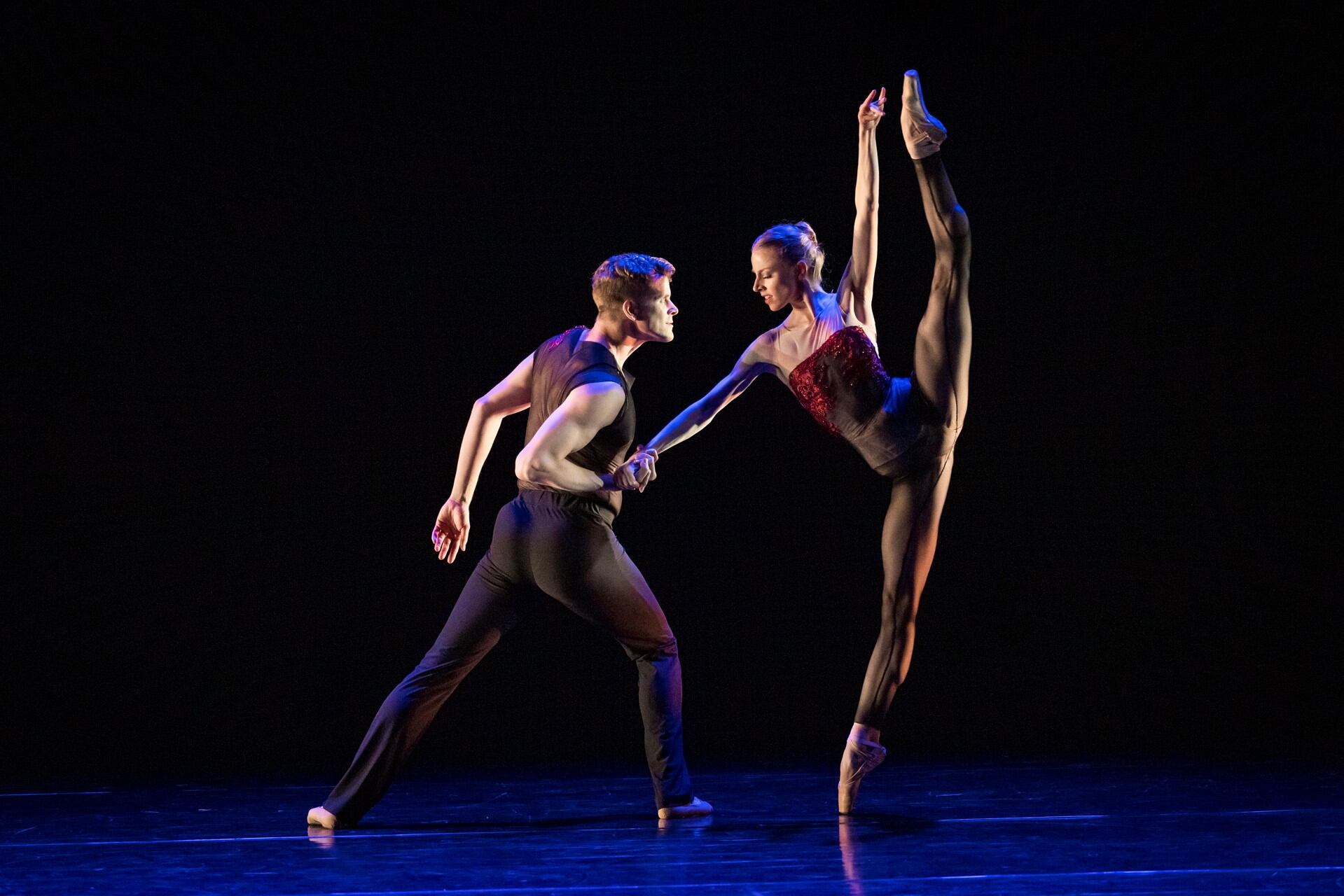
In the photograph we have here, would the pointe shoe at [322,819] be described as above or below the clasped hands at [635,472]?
below

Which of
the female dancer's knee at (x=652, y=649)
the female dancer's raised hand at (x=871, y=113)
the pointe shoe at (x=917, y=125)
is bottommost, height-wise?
the female dancer's knee at (x=652, y=649)

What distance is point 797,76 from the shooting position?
16.0 feet

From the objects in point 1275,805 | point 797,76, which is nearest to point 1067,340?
point 797,76

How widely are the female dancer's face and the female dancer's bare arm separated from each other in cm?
12

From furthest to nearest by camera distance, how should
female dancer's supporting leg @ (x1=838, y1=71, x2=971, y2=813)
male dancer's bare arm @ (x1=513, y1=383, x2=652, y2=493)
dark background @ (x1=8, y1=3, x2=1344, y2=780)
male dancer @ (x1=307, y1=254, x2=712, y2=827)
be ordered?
dark background @ (x1=8, y1=3, x2=1344, y2=780)
female dancer's supporting leg @ (x1=838, y1=71, x2=971, y2=813)
male dancer @ (x1=307, y1=254, x2=712, y2=827)
male dancer's bare arm @ (x1=513, y1=383, x2=652, y2=493)

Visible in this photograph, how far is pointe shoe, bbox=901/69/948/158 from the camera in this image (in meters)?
3.04

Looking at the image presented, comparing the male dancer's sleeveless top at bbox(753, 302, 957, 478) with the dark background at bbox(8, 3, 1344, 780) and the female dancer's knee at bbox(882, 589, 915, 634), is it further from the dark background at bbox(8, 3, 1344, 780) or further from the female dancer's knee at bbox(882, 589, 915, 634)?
the dark background at bbox(8, 3, 1344, 780)

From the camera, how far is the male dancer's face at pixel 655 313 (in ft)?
10.5

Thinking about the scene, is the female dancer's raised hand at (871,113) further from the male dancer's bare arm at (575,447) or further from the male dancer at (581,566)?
the male dancer's bare arm at (575,447)

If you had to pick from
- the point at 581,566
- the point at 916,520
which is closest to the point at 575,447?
the point at 581,566

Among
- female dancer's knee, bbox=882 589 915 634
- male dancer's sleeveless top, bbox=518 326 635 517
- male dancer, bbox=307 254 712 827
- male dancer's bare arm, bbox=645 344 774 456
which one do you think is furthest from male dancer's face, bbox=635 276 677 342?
female dancer's knee, bbox=882 589 915 634

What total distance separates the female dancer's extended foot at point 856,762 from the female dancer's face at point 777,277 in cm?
109

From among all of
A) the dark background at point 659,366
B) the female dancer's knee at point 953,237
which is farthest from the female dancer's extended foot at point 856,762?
the dark background at point 659,366

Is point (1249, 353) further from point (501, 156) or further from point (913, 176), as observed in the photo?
point (501, 156)
